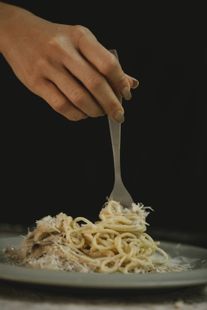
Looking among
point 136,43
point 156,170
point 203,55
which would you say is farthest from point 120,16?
point 156,170

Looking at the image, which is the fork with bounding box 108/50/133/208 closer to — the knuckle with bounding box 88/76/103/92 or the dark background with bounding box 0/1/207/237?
the knuckle with bounding box 88/76/103/92

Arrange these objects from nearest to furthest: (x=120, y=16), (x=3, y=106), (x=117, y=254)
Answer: (x=117, y=254) < (x=120, y=16) < (x=3, y=106)

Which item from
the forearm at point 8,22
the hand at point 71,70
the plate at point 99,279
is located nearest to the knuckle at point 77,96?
the hand at point 71,70

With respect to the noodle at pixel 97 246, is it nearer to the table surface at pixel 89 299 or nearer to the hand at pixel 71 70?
the table surface at pixel 89 299

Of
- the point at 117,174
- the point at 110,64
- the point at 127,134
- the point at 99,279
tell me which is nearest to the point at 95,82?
the point at 110,64

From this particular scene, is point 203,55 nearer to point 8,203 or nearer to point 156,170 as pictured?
point 156,170
